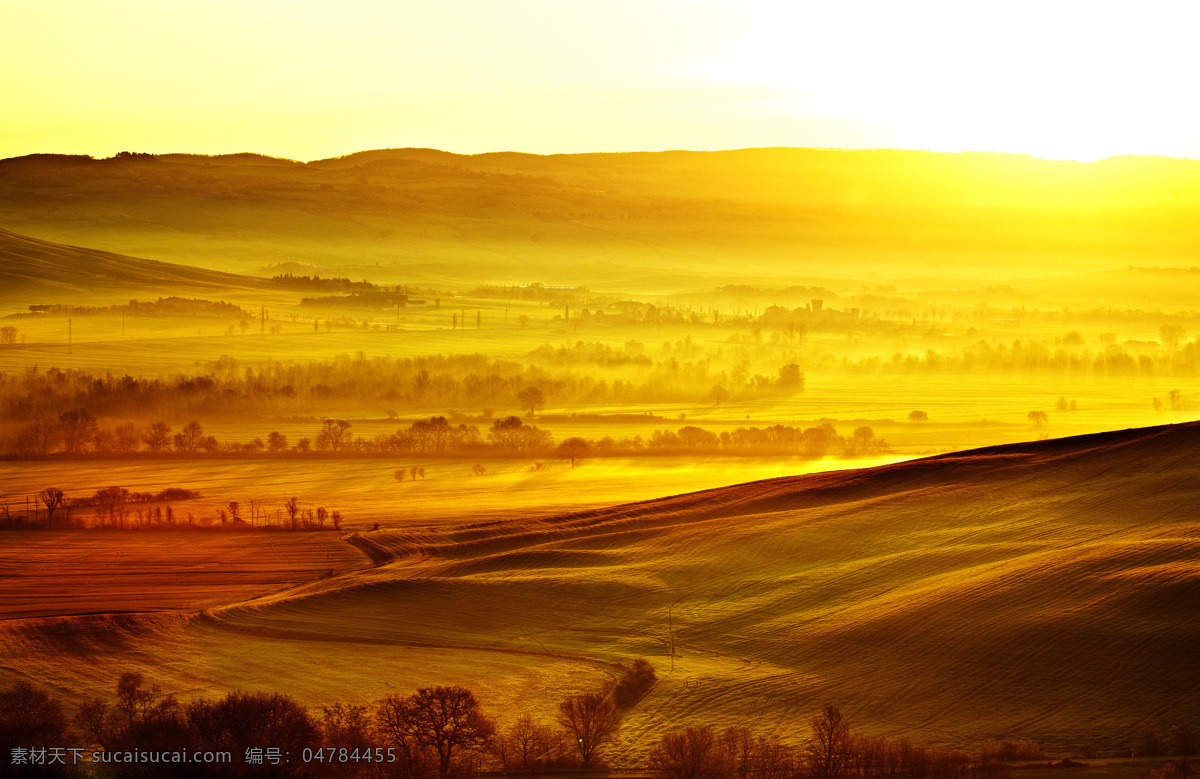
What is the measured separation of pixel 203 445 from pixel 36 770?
191ft

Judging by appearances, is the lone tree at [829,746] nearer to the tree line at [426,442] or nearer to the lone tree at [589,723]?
the lone tree at [589,723]

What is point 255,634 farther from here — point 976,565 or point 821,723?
point 976,565

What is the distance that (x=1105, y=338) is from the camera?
162750mm

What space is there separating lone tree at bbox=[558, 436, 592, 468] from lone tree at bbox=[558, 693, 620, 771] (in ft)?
154

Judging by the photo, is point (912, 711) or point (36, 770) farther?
point (912, 711)

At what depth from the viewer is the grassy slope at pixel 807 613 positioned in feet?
102

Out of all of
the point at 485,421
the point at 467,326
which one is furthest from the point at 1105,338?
the point at 485,421

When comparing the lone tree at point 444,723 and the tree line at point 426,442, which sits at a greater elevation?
the tree line at point 426,442

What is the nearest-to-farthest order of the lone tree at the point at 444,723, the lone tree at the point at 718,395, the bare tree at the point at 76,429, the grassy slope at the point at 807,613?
the lone tree at the point at 444,723 < the grassy slope at the point at 807,613 < the bare tree at the point at 76,429 < the lone tree at the point at 718,395

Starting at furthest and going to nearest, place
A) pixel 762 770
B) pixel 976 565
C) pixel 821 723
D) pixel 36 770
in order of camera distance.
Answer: pixel 976 565 → pixel 821 723 → pixel 762 770 → pixel 36 770

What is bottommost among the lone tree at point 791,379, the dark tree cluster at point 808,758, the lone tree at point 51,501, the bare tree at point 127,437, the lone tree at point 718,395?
the dark tree cluster at point 808,758

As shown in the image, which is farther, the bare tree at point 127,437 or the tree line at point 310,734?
the bare tree at point 127,437

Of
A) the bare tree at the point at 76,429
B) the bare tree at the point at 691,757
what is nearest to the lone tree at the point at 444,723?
the bare tree at the point at 691,757

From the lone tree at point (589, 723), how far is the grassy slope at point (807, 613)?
22.7 inches
